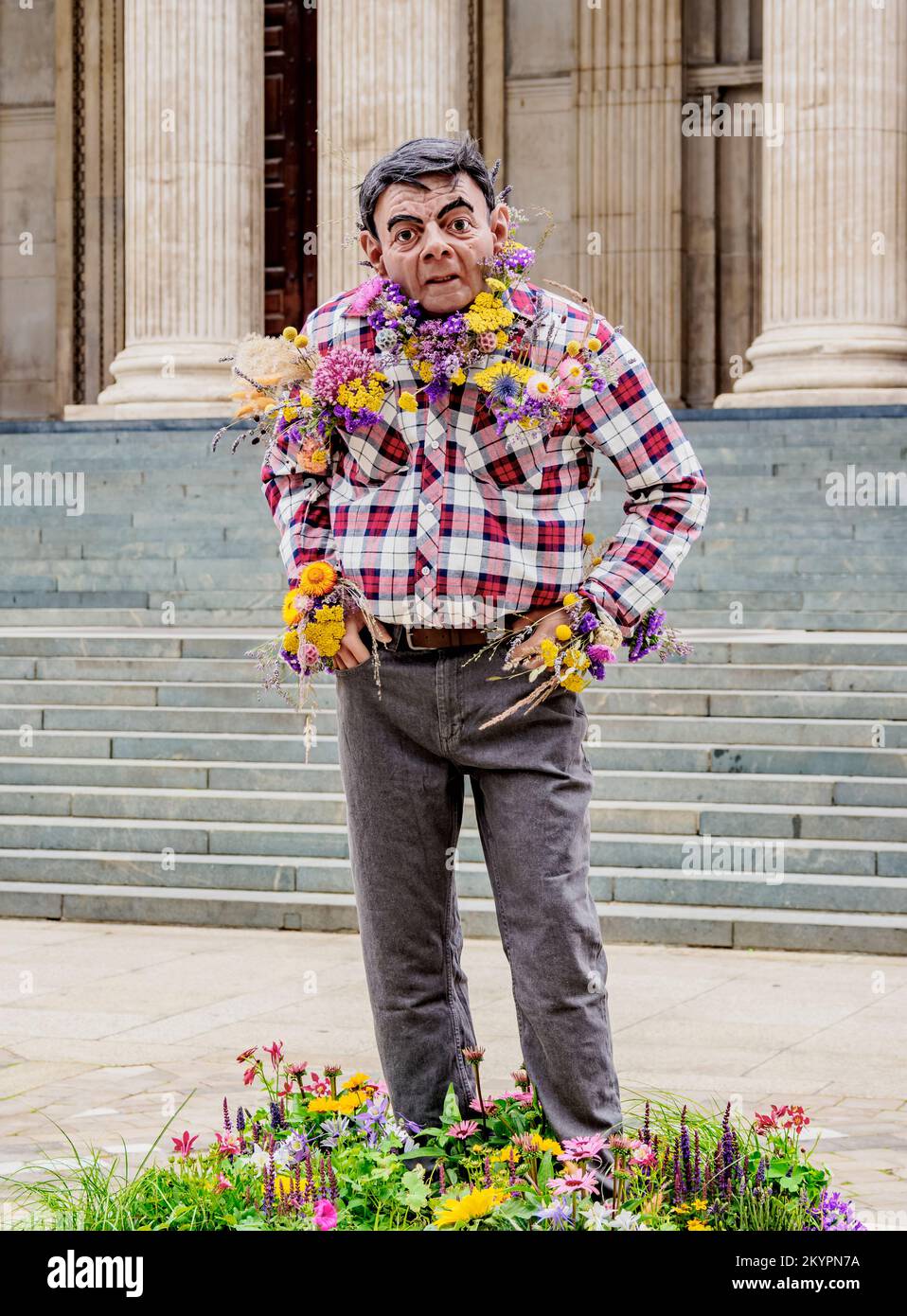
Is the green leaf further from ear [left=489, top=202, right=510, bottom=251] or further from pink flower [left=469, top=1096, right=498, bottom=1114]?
ear [left=489, top=202, right=510, bottom=251]

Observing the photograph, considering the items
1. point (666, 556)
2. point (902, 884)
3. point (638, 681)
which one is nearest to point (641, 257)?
point (638, 681)

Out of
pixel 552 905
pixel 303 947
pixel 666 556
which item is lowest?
pixel 303 947

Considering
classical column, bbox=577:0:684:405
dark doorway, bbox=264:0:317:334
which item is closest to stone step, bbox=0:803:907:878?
classical column, bbox=577:0:684:405

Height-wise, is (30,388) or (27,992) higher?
(30,388)

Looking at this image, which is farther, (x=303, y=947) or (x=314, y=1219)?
(x=303, y=947)

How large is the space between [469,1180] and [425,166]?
6.47 feet

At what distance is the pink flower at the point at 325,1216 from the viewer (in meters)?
3.63

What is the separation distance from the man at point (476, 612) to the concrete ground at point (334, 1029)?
1.05m

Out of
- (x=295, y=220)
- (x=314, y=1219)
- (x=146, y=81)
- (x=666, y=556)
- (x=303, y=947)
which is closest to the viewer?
(x=314, y=1219)

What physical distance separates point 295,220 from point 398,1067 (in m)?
20.9

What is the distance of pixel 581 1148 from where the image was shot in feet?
12.4

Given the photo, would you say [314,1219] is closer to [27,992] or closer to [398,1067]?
[398,1067]

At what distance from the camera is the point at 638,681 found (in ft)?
34.8

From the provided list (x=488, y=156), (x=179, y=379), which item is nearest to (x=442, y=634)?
(x=179, y=379)
